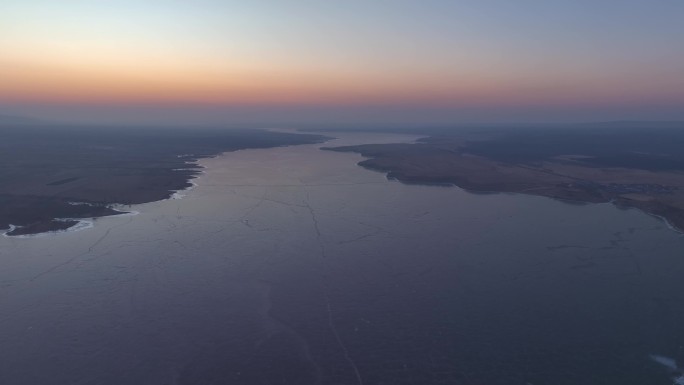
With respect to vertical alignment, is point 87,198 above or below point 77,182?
below

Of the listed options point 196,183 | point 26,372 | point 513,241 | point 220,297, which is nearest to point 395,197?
point 513,241

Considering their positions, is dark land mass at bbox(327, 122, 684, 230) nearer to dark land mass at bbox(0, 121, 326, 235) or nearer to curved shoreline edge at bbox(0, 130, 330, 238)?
curved shoreline edge at bbox(0, 130, 330, 238)

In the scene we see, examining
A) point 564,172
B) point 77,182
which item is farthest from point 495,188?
point 77,182

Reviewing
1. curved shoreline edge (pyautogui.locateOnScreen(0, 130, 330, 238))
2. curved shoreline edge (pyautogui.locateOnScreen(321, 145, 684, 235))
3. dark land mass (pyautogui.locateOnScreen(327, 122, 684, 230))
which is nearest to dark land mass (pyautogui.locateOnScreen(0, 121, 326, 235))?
curved shoreline edge (pyautogui.locateOnScreen(0, 130, 330, 238))

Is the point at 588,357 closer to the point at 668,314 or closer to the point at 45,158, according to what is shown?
the point at 668,314

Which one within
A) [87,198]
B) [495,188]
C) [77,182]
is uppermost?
[77,182]

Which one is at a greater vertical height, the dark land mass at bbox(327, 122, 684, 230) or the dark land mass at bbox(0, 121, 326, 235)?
the dark land mass at bbox(0, 121, 326, 235)

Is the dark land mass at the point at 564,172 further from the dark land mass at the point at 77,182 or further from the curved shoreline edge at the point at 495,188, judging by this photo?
the dark land mass at the point at 77,182

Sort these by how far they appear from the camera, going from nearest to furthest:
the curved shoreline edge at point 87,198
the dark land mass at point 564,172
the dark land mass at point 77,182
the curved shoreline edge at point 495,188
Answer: the curved shoreline edge at point 87,198
the dark land mass at point 77,182
the curved shoreline edge at point 495,188
the dark land mass at point 564,172

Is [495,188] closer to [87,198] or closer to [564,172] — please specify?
[564,172]

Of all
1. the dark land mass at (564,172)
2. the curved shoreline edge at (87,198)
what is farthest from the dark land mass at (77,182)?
the dark land mass at (564,172)

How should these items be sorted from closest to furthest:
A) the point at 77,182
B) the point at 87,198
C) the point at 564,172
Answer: the point at 87,198
the point at 77,182
the point at 564,172
